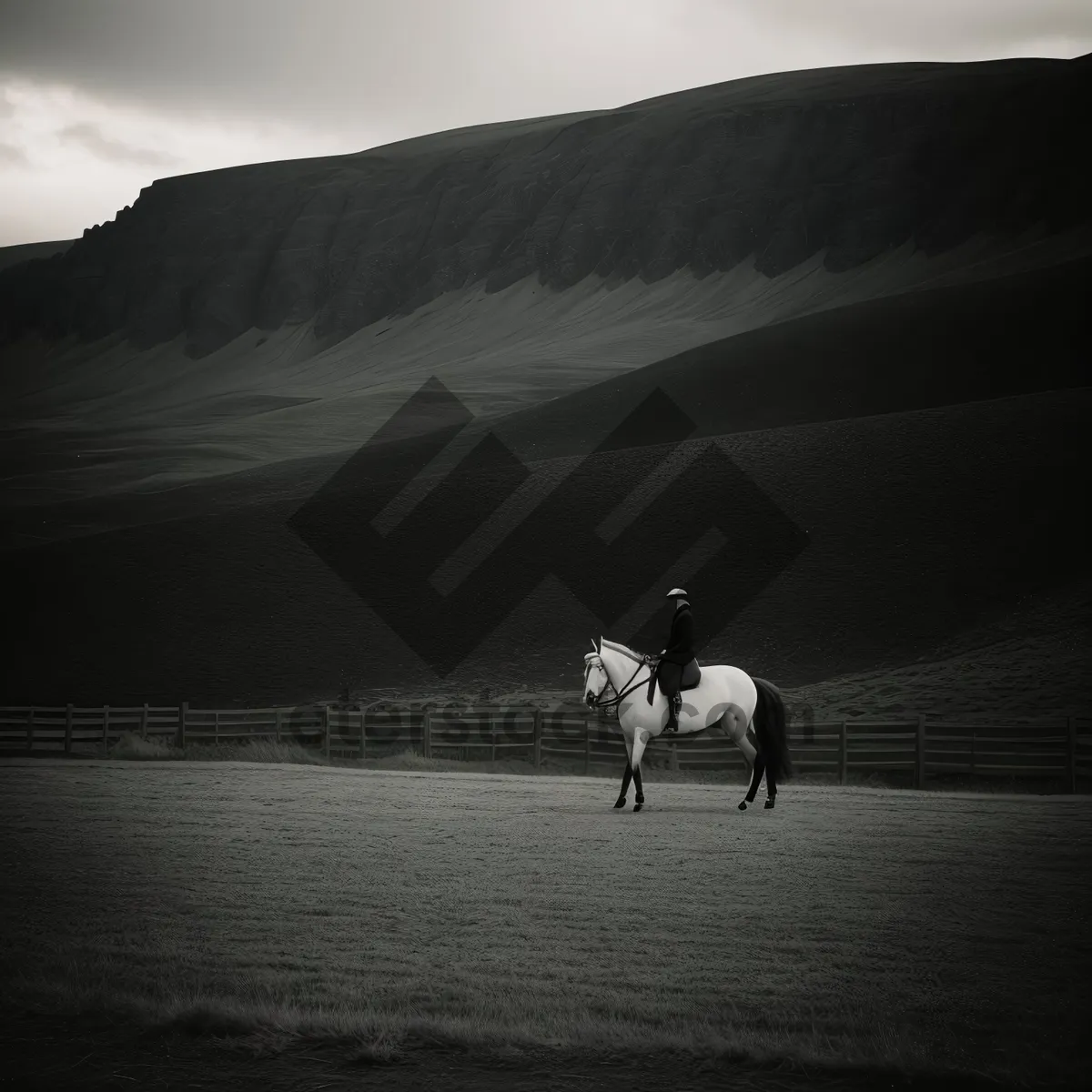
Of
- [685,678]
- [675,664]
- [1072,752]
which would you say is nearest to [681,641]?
[675,664]

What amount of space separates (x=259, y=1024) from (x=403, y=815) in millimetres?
10532

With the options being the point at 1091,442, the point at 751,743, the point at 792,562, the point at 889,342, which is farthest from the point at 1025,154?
the point at 751,743

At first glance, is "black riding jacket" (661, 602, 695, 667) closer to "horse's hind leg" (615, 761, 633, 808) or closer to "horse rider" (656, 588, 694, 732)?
"horse rider" (656, 588, 694, 732)

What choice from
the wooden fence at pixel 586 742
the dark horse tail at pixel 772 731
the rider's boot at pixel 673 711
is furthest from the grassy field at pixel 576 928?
the wooden fence at pixel 586 742

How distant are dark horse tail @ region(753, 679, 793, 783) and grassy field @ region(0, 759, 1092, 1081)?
36.0 inches

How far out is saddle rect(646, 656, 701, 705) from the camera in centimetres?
1795

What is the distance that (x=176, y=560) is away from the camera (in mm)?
76625

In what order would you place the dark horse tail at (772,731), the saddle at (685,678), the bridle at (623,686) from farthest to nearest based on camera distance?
the dark horse tail at (772,731)
the bridle at (623,686)
the saddle at (685,678)

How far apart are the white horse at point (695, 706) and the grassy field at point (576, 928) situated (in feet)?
3.45

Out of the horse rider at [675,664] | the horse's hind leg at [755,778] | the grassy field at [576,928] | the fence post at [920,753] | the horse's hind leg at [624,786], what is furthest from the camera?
the fence post at [920,753]

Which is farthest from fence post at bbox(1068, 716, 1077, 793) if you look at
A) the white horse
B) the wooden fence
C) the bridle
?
the bridle

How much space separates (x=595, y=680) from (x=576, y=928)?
22.9 ft

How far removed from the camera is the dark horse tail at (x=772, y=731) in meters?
18.7

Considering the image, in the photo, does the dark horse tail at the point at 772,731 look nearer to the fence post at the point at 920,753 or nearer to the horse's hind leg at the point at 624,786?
the horse's hind leg at the point at 624,786
